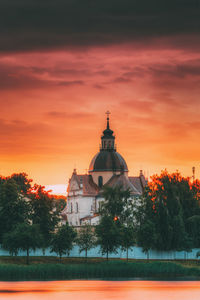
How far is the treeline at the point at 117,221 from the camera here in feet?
336

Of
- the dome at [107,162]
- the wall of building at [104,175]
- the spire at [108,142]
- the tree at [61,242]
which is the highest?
the spire at [108,142]

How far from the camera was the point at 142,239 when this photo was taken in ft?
357

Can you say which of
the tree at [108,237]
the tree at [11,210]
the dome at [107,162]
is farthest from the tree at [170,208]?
the dome at [107,162]

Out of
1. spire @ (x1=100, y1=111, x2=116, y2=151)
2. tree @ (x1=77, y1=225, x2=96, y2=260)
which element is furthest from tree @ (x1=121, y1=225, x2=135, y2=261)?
spire @ (x1=100, y1=111, x2=116, y2=151)

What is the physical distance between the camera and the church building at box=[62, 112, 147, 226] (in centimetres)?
15338

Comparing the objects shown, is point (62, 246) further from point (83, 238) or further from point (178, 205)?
point (178, 205)

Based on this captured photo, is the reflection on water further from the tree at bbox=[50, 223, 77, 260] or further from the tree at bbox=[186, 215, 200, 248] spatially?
the tree at bbox=[186, 215, 200, 248]

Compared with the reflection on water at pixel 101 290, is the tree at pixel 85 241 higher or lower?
higher

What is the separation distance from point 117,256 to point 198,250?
11.9 m

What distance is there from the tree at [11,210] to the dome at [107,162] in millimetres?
50541

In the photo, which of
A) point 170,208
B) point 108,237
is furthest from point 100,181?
point 108,237

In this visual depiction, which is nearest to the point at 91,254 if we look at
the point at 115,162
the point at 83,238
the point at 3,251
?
the point at 83,238

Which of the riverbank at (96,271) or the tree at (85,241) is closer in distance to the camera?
the riverbank at (96,271)

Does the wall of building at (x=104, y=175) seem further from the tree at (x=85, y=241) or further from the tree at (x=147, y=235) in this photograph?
the tree at (x=85, y=241)
